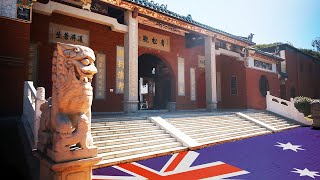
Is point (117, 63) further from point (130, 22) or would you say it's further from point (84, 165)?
point (84, 165)

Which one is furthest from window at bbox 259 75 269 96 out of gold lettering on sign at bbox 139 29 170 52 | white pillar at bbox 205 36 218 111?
gold lettering on sign at bbox 139 29 170 52

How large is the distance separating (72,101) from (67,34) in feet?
22.0

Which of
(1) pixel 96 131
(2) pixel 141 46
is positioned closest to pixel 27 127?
(1) pixel 96 131

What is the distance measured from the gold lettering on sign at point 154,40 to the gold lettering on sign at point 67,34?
277 cm

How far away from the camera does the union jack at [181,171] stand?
4.23 m

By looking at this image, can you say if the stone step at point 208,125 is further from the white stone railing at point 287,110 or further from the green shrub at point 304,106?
the green shrub at point 304,106

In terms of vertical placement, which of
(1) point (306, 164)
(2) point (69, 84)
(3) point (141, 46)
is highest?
(3) point (141, 46)

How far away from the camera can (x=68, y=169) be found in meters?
3.02

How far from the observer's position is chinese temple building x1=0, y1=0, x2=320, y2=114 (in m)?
6.30

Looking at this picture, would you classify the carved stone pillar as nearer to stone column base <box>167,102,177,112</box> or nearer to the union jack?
the union jack

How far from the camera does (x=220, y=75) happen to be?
1539 cm

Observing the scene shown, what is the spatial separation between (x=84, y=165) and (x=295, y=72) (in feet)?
72.2

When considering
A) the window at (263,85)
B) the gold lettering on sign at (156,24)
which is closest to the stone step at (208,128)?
the gold lettering on sign at (156,24)

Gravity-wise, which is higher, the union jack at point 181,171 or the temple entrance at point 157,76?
the temple entrance at point 157,76
